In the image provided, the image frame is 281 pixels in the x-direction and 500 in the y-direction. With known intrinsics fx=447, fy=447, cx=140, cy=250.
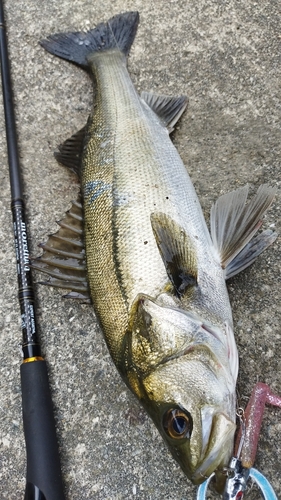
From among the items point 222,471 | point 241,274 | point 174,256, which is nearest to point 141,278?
point 174,256

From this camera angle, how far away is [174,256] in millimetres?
1720

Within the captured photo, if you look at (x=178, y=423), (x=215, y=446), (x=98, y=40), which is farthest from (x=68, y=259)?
(x=98, y=40)

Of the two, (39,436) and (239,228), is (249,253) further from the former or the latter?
(39,436)

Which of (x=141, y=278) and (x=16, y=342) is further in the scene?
(x=16, y=342)

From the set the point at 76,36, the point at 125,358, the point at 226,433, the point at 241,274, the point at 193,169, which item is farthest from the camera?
the point at 76,36

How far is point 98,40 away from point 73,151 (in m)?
0.80

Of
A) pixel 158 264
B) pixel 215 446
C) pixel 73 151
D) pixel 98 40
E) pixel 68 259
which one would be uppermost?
pixel 98 40

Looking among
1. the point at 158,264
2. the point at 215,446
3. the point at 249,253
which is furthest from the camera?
the point at 249,253

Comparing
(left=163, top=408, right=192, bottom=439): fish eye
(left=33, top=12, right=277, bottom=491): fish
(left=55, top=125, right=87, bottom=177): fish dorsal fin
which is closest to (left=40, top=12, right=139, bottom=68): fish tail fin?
(left=33, top=12, right=277, bottom=491): fish

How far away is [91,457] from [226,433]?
74cm

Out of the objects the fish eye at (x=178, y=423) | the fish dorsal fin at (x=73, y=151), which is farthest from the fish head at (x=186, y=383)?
the fish dorsal fin at (x=73, y=151)

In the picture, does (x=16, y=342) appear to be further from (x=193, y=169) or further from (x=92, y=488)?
(x=193, y=169)

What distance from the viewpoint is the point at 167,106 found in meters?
2.41

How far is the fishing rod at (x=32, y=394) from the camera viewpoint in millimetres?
1769
